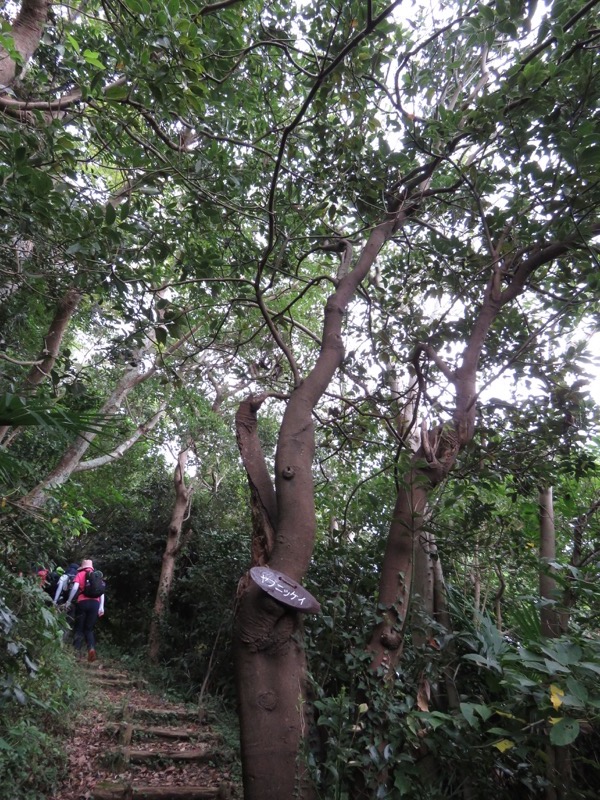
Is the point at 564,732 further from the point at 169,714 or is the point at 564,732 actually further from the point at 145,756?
the point at 169,714

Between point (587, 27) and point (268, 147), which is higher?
point (268, 147)

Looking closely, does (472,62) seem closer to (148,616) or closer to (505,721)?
(505,721)

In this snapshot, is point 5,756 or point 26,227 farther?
point 5,756

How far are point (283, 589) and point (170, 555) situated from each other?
7899mm

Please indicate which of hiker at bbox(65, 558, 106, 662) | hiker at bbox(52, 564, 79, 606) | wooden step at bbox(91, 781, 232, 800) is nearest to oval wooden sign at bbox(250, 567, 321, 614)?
wooden step at bbox(91, 781, 232, 800)

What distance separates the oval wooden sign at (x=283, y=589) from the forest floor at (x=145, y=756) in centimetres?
309

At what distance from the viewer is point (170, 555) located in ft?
30.7

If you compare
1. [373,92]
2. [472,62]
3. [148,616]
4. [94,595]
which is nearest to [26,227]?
[373,92]

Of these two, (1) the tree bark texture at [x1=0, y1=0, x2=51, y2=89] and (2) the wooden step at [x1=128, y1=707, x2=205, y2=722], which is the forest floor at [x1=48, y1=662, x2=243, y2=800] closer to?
(2) the wooden step at [x1=128, y1=707, x2=205, y2=722]

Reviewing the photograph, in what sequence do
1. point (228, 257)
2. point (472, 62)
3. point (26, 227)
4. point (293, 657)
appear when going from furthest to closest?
point (228, 257)
point (472, 62)
point (26, 227)
point (293, 657)

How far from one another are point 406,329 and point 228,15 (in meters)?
2.80

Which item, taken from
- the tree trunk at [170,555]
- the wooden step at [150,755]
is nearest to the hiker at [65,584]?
the tree trunk at [170,555]

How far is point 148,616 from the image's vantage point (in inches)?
368

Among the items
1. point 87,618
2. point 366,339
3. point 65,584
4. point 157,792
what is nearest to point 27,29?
point 366,339
